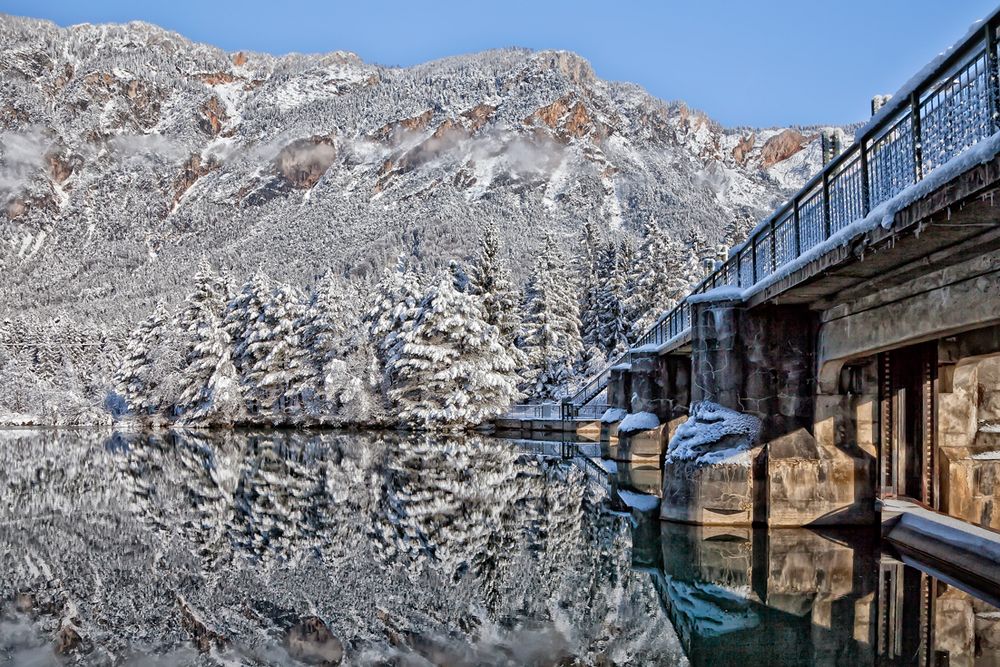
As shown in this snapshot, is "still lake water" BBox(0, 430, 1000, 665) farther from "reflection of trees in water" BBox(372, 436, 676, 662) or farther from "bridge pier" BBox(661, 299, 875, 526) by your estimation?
"bridge pier" BBox(661, 299, 875, 526)

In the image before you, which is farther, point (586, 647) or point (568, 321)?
point (568, 321)

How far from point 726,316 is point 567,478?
955 cm

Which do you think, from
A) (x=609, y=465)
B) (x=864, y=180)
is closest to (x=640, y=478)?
(x=609, y=465)

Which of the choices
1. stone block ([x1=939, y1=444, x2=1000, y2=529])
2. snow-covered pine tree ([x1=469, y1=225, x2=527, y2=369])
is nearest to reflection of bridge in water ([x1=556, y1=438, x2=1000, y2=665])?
stone block ([x1=939, y1=444, x2=1000, y2=529])

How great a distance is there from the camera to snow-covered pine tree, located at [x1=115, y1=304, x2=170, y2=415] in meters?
Answer: 56.5

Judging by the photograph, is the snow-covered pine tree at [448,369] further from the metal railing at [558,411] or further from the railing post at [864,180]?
the railing post at [864,180]

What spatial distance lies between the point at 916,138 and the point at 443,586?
290 inches

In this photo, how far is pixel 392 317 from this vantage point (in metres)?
50.1

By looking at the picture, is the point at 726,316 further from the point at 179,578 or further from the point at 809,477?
the point at 179,578

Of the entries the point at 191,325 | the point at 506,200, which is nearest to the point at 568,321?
the point at 191,325

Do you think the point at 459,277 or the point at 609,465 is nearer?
the point at 609,465

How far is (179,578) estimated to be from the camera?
11.1m

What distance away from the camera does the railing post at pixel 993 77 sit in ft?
22.1

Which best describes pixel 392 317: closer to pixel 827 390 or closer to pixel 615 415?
pixel 615 415
